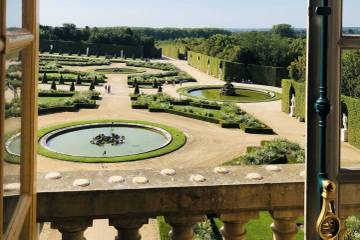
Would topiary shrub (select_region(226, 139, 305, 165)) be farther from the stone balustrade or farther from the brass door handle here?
the brass door handle

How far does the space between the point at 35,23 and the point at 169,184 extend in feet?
3.67

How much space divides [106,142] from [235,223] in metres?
14.4

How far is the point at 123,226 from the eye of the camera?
2361mm

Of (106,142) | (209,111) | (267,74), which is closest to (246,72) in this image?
(267,74)

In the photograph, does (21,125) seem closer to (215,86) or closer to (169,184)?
(169,184)

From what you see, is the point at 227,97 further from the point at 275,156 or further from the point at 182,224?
the point at 182,224

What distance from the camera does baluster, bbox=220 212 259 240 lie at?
8.00 ft

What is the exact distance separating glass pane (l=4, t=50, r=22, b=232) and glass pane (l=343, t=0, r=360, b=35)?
1.24 metres

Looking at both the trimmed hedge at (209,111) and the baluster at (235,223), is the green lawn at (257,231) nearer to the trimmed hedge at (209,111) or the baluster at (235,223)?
the baluster at (235,223)

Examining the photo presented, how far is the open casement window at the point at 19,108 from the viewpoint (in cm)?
112

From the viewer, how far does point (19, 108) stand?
1.44 metres

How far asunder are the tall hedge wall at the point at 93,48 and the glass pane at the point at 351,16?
69.2 meters

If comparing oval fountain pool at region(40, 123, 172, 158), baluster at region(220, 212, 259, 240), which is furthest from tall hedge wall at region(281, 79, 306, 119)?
baluster at region(220, 212, 259, 240)

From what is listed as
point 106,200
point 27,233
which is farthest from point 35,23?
point 106,200
